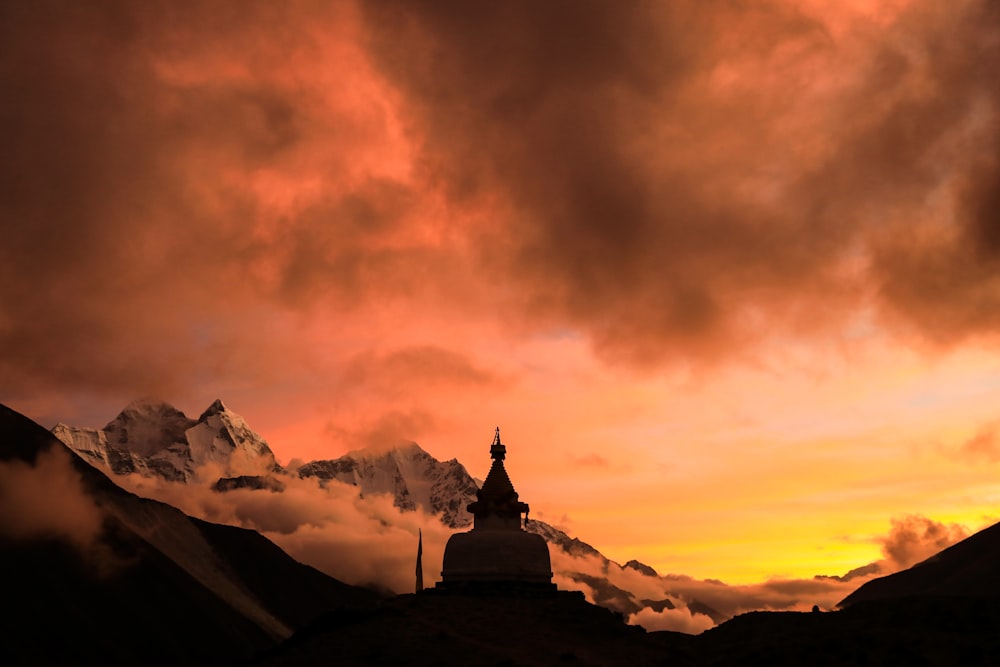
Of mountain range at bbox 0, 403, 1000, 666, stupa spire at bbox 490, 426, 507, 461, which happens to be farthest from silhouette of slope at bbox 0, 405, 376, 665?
stupa spire at bbox 490, 426, 507, 461

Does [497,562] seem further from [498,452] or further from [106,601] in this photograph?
[106,601]

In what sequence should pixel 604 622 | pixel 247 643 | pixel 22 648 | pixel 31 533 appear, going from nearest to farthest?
pixel 604 622
pixel 22 648
pixel 31 533
pixel 247 643

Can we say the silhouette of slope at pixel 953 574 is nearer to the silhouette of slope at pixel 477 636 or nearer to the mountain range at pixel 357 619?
the mountain range at pixel 357 619

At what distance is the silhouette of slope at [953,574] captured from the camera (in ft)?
486

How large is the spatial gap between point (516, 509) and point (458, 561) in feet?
22.4

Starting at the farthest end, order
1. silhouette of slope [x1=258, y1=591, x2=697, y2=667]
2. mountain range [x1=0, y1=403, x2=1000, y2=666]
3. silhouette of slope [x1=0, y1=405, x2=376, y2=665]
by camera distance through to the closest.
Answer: silhouette of slope [x1=0, y1=405, x2=376, y2=665] → mountain range [x1=0, y1=403, x2=1000, y2=666] → silhouette of slope [x1=258, y1=591, x2=697, y2=667]

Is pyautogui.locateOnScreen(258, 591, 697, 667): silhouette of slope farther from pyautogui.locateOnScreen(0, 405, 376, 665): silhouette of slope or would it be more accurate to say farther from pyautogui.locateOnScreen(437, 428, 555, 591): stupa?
pyautogui.locateOnScreen(0, 405, 376, 665): silhouette of slope

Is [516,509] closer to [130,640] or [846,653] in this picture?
[846,653]

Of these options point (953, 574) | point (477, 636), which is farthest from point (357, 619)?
point (953, 574)

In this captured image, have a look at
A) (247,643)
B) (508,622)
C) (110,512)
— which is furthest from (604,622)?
(110,512)

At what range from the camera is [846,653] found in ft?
203

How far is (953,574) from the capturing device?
16362cm

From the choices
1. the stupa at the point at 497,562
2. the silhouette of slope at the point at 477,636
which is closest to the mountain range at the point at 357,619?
the silhouette of slope at the point at 477,636

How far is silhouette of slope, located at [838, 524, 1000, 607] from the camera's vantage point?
148 m
